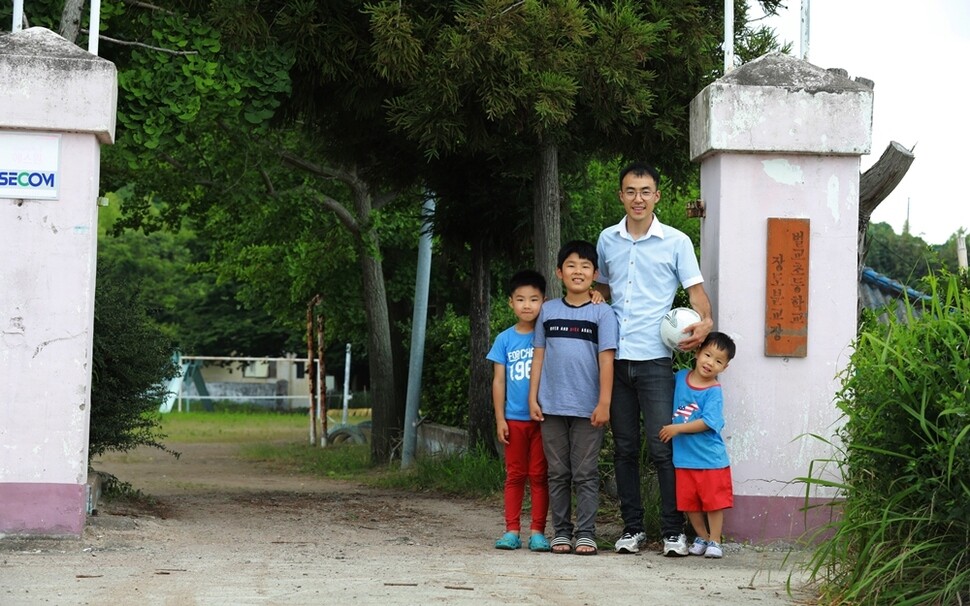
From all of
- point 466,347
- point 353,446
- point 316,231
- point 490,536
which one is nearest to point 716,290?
point 490,536

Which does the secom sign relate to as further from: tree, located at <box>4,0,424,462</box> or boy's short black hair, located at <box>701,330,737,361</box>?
boy's short black hair, located at <box>701,330,737,361</box>

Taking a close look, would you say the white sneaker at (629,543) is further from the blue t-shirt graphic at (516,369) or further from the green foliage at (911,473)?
the green foliage at (911,473)

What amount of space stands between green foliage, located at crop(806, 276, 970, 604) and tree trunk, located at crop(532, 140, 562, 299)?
17.4ft

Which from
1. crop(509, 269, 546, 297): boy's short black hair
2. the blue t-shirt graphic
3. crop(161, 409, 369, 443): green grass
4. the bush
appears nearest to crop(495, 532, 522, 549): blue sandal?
the blue t-shirt graphic

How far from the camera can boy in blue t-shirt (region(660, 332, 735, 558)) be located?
23.3ft

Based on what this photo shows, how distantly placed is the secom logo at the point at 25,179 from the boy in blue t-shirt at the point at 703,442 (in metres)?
3.70

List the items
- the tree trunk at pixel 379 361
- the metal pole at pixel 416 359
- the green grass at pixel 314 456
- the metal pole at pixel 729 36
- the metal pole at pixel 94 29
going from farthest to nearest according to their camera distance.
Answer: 1. the tree trunk at pixel 379 361
2. the metal pole at pixel 416 359
3. the green grass at pixel 314 456
4. the metal pole at pixel 729 36
5. the metal pole at pixel 94 29

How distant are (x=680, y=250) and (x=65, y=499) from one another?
12.1 feet

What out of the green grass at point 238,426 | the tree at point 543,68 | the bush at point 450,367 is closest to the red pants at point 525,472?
the tree at point 543,68

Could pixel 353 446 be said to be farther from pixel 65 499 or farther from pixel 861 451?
pixel 861 451

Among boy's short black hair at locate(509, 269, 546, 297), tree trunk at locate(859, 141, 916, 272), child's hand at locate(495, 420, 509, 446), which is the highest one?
tree trunk at locate(859, 141, 916, 272)

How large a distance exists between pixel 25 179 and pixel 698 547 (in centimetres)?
426

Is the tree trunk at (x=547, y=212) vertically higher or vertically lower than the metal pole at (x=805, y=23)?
lower

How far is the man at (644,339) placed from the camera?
718 cm
